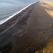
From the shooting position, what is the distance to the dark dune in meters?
1.00

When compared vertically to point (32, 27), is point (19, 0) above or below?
below

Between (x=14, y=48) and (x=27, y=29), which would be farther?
(x=27, y=29)

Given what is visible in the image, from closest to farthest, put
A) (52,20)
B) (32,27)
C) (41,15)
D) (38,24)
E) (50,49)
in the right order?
(50,49)
(32,27)
(38,24)
(52,20)
(41,15)

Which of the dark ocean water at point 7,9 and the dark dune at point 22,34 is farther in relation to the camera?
the dark ocean water at point 7,9

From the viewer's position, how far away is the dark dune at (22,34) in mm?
1001

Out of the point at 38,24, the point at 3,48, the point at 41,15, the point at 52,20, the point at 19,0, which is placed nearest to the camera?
the point at 3,48

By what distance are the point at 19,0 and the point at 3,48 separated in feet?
6.70

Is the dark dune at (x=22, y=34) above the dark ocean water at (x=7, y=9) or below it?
above

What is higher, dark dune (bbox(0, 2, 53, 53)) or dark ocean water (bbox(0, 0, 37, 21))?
dark dune (bbox(0, 2, 53, 53))

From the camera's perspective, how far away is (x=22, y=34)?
1124 mm

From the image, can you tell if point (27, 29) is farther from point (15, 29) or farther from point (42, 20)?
point (42, 20)

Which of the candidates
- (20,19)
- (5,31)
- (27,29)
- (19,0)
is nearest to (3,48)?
(5,31)

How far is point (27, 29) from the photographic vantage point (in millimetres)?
1239

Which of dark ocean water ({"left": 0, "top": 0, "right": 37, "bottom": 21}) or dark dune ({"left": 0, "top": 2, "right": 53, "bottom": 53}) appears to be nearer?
dark dune ({"left": 0, "top": 2, "right": 53, "bottom": 53})
